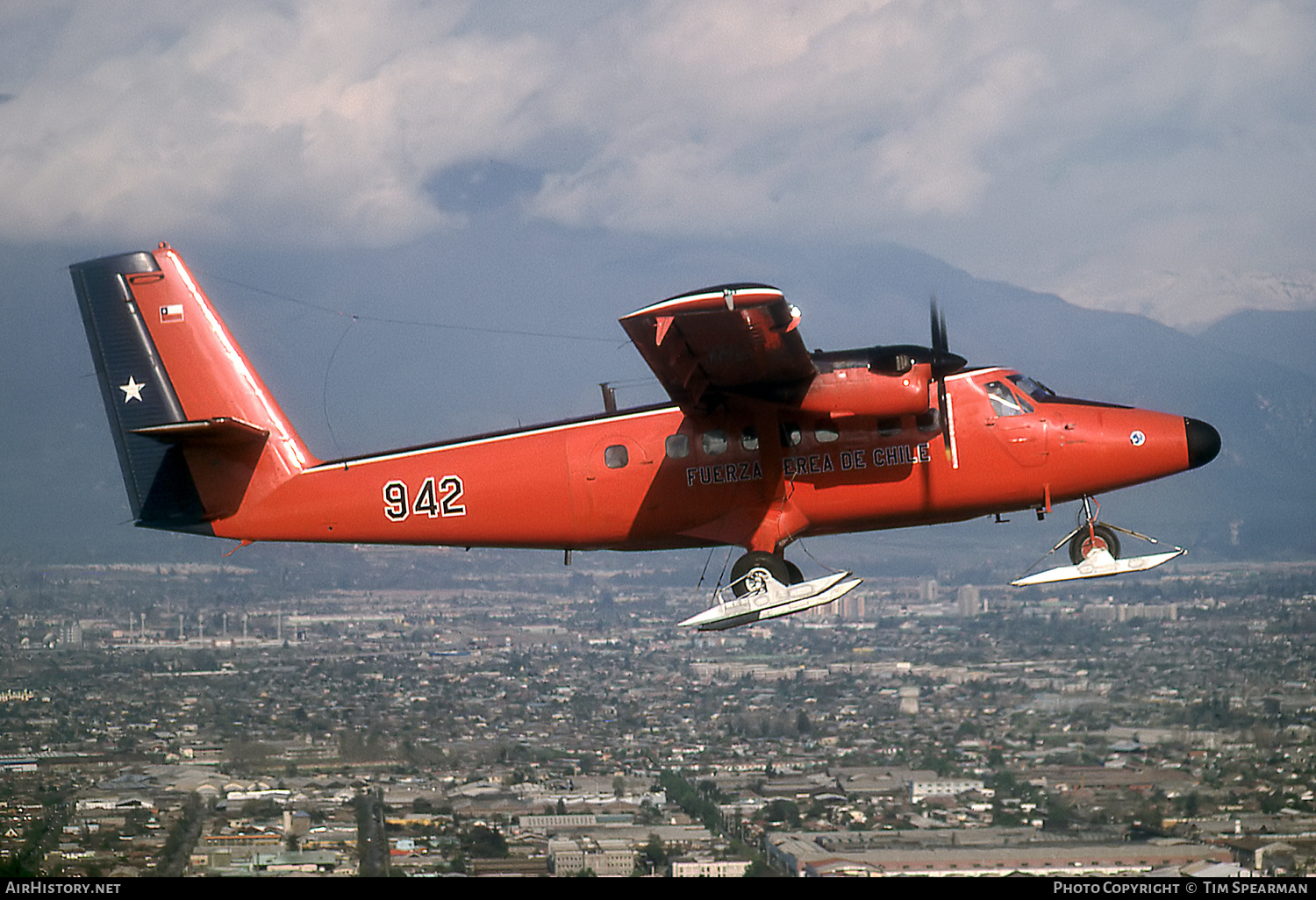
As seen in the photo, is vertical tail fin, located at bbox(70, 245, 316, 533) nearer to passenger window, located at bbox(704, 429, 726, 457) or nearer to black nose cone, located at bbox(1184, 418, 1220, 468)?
passenger window, located at bbox(704, 429, 726, 457)

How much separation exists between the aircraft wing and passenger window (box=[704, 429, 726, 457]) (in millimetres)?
306

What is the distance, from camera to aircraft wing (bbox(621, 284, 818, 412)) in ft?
37.9

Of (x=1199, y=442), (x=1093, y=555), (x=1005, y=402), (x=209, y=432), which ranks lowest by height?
(x=1093, y=555)

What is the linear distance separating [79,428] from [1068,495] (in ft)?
205

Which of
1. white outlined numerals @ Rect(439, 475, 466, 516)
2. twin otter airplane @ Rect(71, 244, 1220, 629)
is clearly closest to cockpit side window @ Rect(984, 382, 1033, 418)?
twin otter airplane @ Rect(71, 244, 1220, 629)

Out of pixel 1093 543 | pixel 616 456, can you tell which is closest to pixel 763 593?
pixel 616 456

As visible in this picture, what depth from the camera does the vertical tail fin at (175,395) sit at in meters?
15.0

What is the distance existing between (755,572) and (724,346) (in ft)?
8.41

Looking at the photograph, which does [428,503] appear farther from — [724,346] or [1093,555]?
[1093,555]

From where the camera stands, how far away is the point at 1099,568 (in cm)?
1359

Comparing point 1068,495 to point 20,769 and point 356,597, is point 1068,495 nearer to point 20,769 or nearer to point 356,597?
point 20,769

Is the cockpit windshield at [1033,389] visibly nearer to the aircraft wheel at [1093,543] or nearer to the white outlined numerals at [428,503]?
the aircraft wheel at [1093,543]

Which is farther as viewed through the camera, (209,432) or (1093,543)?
(209,432)

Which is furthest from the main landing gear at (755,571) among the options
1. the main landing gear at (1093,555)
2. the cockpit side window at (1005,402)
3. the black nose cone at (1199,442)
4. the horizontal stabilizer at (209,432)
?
the horizontal stabilizer at (209,432)
